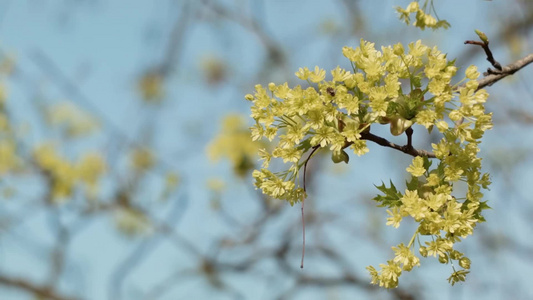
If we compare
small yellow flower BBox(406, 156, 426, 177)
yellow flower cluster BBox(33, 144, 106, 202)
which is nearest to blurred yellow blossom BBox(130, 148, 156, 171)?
yellow flower cluster BBox(33, 144, 106, 202)

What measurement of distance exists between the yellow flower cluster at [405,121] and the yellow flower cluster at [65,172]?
5.01 m

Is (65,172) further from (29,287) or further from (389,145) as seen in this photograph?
(389,145)

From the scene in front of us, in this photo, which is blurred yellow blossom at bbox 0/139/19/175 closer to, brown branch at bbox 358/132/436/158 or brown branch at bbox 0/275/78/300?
brown branch at bbox 0/275/78/300

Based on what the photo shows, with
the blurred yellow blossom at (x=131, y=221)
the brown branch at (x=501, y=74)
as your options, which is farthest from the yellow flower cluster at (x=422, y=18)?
the blurred yellow blossom at (x=131, y=221)

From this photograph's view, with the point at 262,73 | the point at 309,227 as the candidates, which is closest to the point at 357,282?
the point at 309,227

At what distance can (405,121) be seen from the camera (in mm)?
1427

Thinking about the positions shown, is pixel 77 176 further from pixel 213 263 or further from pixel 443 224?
pixel 443 224

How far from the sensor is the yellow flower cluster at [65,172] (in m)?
6.11

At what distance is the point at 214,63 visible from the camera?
8055 millimetres

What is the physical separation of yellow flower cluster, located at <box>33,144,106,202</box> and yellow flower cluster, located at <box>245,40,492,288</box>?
5006mm

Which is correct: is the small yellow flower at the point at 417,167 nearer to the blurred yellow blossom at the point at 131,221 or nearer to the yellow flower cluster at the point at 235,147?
the yellow flower cluster at the point at 235,147

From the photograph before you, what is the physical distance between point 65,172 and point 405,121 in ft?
17.4

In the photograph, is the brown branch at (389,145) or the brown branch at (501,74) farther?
the brown branch at (501,74)

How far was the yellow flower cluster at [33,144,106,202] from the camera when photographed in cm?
611
